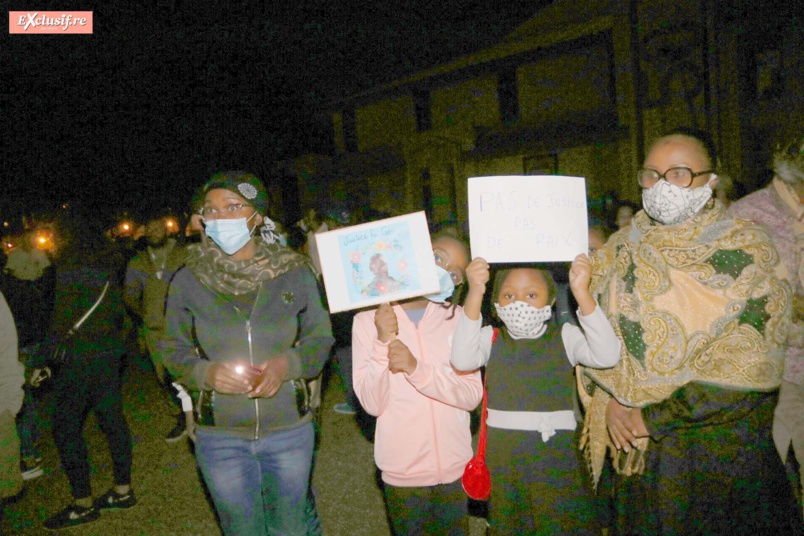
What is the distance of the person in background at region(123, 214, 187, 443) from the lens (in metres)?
5.78

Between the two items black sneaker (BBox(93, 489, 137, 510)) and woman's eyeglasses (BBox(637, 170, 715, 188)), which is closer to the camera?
woman's eyeglasses (BBox(637, 170, 715, 188))

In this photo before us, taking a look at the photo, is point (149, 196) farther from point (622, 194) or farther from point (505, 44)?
point (622, 194)

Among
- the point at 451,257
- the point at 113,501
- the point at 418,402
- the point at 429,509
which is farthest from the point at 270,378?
the point at 113,501

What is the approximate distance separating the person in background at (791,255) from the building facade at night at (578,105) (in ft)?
20.8

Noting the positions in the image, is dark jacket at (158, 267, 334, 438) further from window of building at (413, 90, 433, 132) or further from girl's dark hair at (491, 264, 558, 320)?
window of building at (413, 90, 433, 132)

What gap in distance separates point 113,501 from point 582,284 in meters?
4.38

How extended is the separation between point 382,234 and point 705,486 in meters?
1.71

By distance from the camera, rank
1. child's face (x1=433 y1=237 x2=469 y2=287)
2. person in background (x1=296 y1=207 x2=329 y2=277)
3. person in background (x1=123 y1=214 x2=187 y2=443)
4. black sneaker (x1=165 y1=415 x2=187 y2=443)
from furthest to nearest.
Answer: person in background (x1=296 y1=207 x2=329 y2=277), black sneaker (x1=165 y1=415 x2=187 y2=443), person in background (x1=123 y1=214 x2=187 y2=443), child's face (x1=433 y1=237 x2=469 y2=287)

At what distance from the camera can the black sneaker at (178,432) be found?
6.23 m

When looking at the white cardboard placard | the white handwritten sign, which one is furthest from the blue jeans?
the white handwritten sign

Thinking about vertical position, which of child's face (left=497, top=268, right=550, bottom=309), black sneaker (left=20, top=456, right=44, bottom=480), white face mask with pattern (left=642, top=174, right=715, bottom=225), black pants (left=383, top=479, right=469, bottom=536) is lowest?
black sneaker (left=20, top=456, right=44, bottom=480)

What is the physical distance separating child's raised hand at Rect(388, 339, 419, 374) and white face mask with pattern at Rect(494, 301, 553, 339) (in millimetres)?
504

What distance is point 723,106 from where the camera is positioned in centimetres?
1342

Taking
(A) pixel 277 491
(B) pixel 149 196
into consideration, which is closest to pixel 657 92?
(A) pixel 277 491
